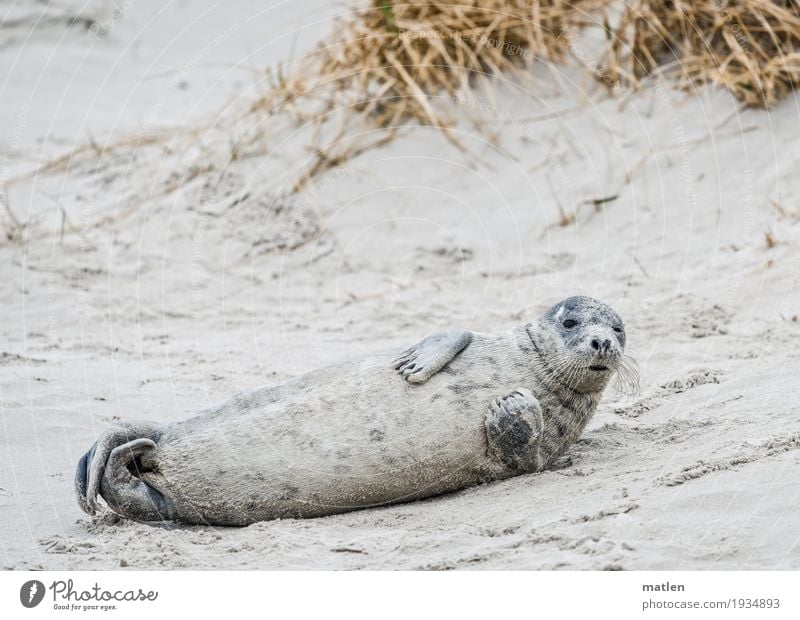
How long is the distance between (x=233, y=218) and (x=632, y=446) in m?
4.11

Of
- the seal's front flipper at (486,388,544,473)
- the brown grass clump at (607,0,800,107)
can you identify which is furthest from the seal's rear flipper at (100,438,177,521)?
the brown grass clump at (607,0,800,107)

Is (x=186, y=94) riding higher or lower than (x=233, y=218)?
higher

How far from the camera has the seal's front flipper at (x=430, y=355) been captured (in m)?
4.85

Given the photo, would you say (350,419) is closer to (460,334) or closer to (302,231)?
(460,334)

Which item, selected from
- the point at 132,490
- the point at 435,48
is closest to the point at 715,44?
the point at 435,48

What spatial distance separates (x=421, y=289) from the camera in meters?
7.71

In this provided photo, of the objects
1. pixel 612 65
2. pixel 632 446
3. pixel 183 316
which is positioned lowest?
pixel 632 446

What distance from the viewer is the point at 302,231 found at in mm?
8336

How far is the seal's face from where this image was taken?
4934 mm

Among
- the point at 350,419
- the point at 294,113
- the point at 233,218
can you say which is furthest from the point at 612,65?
the point at 350,419

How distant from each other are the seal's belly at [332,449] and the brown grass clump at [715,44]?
4.39 meters

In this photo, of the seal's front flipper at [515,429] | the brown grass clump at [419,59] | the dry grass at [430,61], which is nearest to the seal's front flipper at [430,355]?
the seal's front flipper at [515,429]
